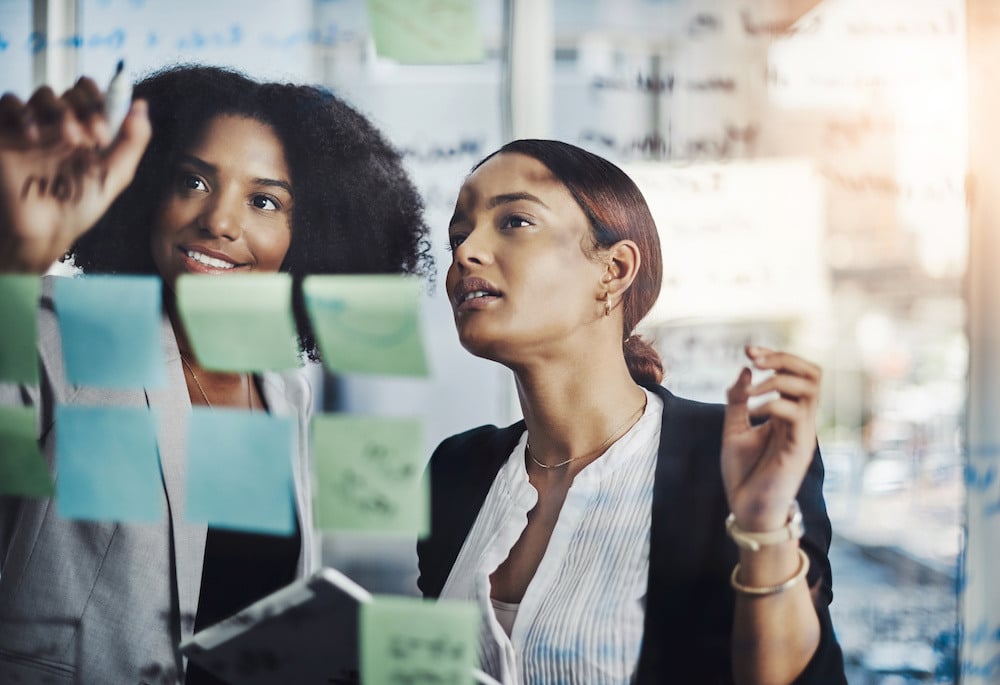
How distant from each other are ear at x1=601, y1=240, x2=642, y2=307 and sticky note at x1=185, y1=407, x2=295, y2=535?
1.48ft

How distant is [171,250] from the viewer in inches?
42.6

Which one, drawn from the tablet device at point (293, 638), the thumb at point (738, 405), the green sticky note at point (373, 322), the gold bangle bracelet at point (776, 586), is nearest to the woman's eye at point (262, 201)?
the green sticky note at point (373, 322)

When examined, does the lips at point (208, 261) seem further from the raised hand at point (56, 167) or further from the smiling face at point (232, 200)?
the raised hand at point (56, 167)

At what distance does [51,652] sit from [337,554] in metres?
0.44

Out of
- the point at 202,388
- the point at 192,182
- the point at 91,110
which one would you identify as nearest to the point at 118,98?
the point at 91,110

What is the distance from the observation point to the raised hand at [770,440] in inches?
37.0

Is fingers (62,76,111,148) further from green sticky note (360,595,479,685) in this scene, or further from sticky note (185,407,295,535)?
green sticky note (360,595,479,685)

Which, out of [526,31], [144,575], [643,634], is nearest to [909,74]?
[526,31]

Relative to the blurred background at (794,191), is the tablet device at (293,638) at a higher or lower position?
lower

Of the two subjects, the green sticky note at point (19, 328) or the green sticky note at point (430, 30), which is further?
the green sticky note at point (19, 328)

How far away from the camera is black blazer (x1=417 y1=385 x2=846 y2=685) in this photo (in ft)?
3.15

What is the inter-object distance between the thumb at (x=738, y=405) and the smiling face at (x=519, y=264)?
0.18 meters

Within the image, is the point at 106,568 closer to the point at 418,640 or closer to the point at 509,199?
the point at 418,640

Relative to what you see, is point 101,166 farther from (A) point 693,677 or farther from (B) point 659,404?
(A) point 693,677
